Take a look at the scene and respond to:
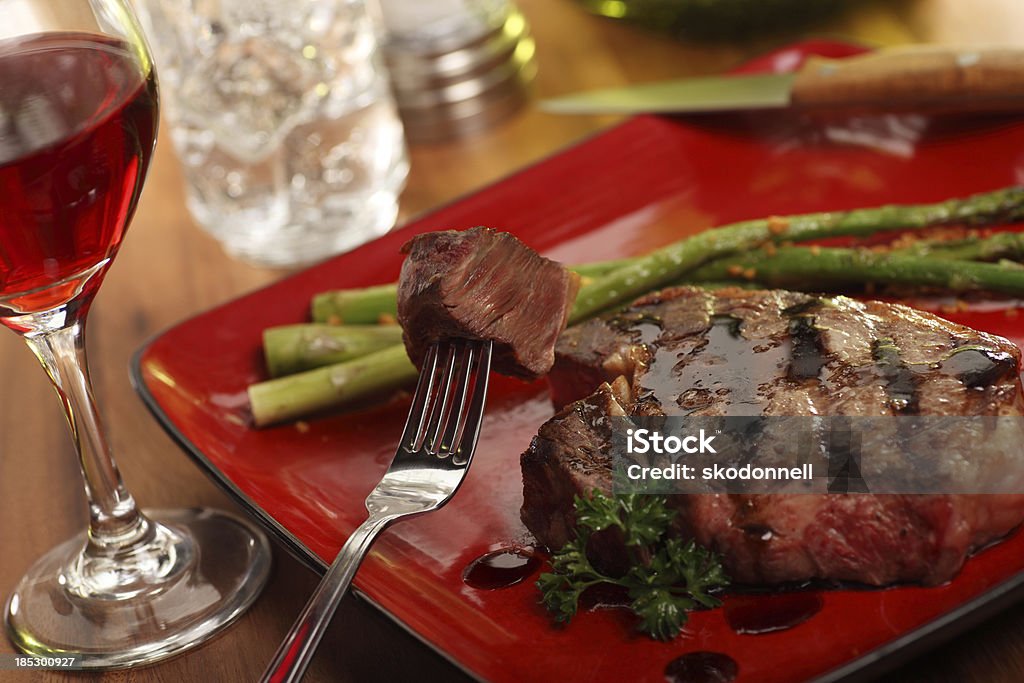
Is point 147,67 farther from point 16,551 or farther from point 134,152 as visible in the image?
Answer: point 16,551

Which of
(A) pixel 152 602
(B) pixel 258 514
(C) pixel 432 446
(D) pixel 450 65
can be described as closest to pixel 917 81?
(D) pixel 450 65

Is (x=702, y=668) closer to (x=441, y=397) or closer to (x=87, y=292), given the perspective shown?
(x=441, y=397)

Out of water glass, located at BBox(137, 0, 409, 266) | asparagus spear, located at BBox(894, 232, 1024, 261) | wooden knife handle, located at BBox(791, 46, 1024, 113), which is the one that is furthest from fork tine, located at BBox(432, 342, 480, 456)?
wooden knife handle, located at BBox(791, 46, 1024, 113)

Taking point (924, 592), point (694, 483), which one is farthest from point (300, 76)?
point (924, 592)

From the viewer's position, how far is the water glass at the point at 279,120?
12.8 feet

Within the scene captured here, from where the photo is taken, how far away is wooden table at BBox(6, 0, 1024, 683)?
91.7 inches

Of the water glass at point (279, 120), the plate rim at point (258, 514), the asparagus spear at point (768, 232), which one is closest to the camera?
the plate rim at point (258, 514)

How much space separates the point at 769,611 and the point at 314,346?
1644mm

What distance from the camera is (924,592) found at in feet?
6.72

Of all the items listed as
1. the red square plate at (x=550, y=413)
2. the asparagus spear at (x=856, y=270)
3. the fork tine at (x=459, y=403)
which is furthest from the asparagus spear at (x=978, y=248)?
the fork tine at (x=459, y=403)

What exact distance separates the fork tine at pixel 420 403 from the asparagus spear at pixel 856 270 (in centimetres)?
102

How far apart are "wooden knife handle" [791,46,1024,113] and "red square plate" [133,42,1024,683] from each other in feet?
0.23

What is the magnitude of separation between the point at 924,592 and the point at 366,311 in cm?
187

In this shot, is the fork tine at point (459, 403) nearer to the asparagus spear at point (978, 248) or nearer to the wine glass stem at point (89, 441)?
the wine glass stem at point (89, 441)
